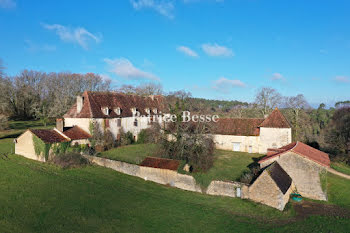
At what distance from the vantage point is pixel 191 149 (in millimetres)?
23609

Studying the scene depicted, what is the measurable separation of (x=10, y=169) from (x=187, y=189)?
1675 cm

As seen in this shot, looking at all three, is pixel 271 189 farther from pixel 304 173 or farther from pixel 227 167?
pixel 227 167

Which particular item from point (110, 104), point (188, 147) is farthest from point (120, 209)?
point (110, 104)

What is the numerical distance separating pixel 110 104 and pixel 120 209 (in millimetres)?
24375

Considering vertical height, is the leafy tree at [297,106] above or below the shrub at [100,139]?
above

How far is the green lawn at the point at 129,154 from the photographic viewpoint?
25.6 m

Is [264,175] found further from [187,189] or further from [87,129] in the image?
[87,129]

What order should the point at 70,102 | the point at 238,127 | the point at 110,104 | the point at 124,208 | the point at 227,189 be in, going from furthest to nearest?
the point at 70,102 → the point at 110,104 → the point at 238,127 → the point at 227,189 → the point at 124,208

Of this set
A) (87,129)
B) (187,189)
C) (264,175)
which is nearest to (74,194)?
(187,189)

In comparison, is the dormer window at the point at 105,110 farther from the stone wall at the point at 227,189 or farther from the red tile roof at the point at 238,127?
the stone wall at the point at 227,189

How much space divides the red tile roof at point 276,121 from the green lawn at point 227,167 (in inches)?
178

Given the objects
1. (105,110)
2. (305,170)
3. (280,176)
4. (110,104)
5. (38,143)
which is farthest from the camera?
(110,104)

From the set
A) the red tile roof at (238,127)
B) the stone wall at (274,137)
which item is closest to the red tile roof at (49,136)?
the red tile roof at (238,127)

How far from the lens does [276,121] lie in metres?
30.7
